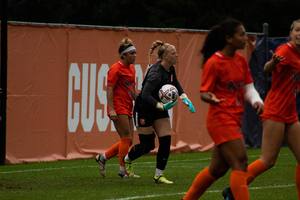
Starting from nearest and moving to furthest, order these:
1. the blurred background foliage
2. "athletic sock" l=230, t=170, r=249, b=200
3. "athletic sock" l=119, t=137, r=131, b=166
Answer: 1. "athletic sock" l=230, t=170, r=249, b=200
2. "athletic sock" l=119, t=137, r=131, b=166
3. the blurred background foliage

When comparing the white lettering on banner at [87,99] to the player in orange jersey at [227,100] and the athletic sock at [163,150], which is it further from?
the player in orange jersey at [227,100]

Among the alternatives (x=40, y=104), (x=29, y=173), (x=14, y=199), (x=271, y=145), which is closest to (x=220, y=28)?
(x=271, y=145)

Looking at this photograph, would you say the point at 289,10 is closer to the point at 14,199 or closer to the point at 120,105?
the point at 120,105

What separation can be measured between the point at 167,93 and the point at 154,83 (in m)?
0.25

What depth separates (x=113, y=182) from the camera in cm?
823

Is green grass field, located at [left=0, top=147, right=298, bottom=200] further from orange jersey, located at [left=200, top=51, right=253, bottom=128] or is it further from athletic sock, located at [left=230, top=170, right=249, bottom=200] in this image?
orange jersey, located at [left=200, top=51, right=253, bottom=128]

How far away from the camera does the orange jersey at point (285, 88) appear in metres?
6.00

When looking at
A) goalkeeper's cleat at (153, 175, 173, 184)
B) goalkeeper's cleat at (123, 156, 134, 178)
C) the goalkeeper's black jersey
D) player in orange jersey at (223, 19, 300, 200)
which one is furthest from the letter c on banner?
player in orange jersey at (223, 19, 300, 200)

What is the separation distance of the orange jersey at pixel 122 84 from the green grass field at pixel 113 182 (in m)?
1.20

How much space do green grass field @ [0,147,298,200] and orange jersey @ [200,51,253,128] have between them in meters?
2.11

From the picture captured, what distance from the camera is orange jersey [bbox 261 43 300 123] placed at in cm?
600

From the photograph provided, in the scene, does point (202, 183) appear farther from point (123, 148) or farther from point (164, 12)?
point (164, 12)

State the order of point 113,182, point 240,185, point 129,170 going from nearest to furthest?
point 240,185 < point 113,182 < point 129,170

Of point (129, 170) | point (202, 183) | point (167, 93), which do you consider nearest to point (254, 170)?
point (202, 183)
